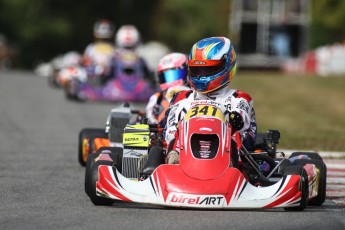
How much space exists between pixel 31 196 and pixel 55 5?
221 ft

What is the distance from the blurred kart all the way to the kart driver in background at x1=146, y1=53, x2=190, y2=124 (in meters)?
11.0

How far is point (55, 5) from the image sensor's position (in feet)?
251

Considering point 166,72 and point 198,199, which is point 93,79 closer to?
point 166,72

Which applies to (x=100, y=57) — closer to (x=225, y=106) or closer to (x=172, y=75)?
(x=172, y=75)

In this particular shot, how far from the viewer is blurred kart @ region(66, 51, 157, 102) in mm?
24719

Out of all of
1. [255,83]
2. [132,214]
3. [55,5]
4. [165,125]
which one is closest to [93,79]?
[255,83]

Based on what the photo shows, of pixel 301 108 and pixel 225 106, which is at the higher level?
pixel 225 106

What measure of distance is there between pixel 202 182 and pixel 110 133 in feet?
12.4

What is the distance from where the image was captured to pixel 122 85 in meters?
24.7

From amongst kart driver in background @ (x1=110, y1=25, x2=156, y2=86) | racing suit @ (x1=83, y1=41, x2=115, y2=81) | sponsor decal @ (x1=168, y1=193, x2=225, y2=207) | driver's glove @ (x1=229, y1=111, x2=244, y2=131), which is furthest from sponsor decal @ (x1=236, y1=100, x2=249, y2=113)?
racing suit @ (x1=83, y1=41, x2=115, y2=81)

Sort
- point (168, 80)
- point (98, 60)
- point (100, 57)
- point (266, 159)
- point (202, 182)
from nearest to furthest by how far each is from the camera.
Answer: point (202, 182), point (266, 159), point (168, 80), point (98, 60), point (100, 57)

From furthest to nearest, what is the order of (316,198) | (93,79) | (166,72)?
1. (93,79)
2. (166,72)
3. (316,198)

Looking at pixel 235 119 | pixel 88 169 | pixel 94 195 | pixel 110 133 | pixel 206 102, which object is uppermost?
pixel 206 102

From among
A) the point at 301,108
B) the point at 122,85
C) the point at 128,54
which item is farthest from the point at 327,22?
the point at 122,85
